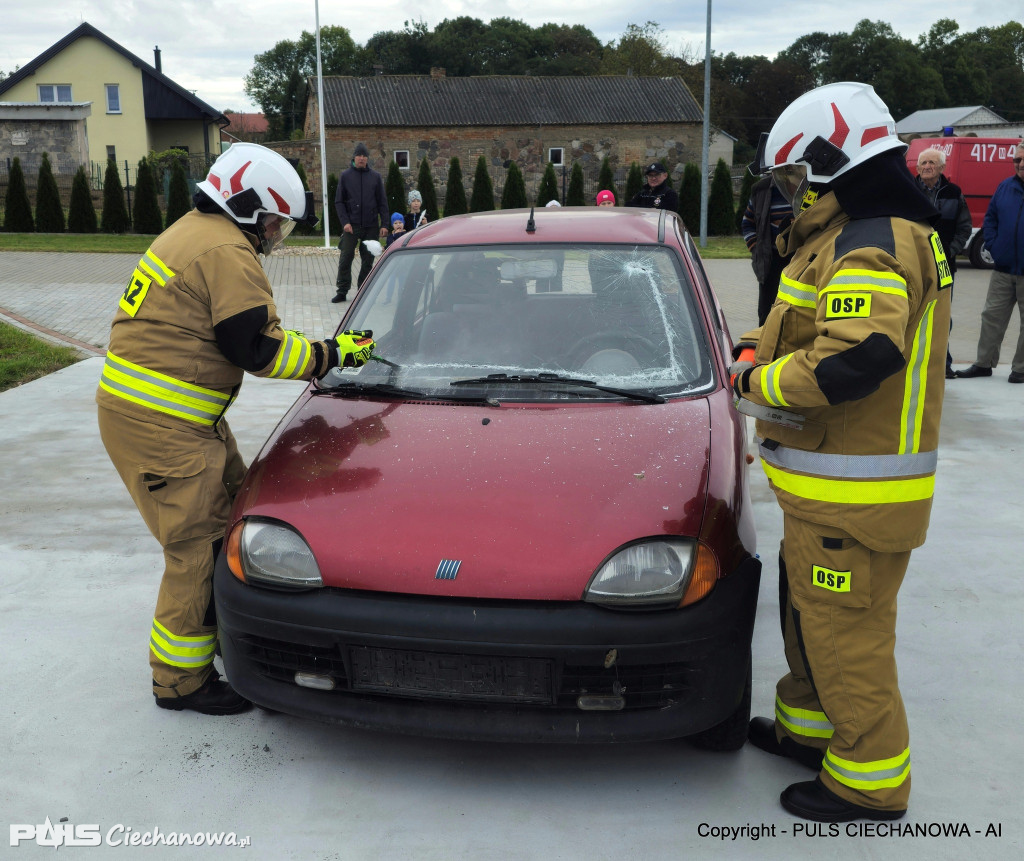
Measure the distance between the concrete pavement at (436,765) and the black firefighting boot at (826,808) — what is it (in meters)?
0.04

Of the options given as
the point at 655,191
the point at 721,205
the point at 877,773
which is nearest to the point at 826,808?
the point at 877,773

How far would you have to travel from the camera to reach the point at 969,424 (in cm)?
683

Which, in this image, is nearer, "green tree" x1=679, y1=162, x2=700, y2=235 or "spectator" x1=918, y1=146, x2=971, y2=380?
"spectator" x1=918, y1=146, x2=971, y2=380

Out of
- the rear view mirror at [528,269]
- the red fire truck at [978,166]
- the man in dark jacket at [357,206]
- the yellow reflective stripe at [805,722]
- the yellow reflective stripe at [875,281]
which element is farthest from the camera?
the red fire truck at [978,166]

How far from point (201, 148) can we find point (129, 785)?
49.7 m

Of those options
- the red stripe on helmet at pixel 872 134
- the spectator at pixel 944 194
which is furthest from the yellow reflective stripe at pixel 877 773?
the spectator at pixel 944 194

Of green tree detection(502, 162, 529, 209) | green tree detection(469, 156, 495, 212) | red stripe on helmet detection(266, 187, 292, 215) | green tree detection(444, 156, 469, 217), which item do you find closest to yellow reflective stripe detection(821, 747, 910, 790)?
red stripe on helmet detection(266, 187, 292, 215)

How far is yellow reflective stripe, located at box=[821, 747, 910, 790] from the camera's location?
8.39 feet

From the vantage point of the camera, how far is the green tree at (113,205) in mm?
23969

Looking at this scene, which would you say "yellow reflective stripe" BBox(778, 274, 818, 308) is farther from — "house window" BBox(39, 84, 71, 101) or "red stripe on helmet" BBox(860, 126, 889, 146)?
"house window" BBox(39, 84, 71, 101)

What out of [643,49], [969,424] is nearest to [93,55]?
[643,49]

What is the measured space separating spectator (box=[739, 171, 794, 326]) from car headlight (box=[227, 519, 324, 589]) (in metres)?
4.94

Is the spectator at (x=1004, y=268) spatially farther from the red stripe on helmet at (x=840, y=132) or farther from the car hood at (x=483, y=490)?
the red stripe on helmet at (x=840, y=132)

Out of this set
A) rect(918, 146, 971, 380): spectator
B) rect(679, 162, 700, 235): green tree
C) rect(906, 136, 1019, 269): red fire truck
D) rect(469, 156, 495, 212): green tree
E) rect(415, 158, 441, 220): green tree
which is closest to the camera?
rect(918, 146, 971, 380): spectator
